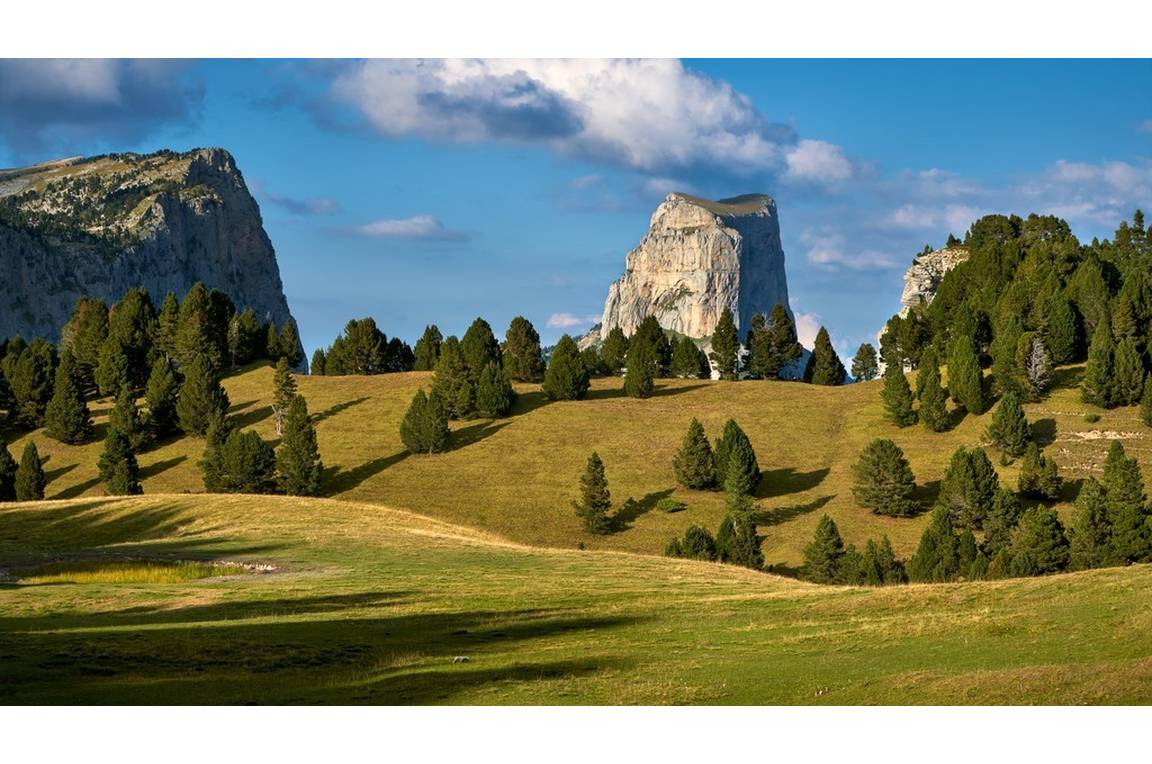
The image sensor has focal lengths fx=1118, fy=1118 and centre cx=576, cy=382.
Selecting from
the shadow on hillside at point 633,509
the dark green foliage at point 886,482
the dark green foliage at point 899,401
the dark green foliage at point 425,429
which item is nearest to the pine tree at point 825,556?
the dark green foliage at point 886,482

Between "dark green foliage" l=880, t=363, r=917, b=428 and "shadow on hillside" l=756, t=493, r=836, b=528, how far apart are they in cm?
2219

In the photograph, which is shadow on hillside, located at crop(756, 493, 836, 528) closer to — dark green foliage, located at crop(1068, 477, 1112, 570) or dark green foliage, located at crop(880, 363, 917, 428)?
dark green foliage, located at crop(880, 363, 917, 428)

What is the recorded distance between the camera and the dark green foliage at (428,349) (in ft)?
541

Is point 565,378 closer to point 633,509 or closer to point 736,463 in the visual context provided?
point 633,509

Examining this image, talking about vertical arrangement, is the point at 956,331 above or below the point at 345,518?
above

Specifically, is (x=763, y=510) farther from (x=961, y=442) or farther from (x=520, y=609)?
(x=520, y=609)

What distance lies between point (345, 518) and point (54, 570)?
2179 cm

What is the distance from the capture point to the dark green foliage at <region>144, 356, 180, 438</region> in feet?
409

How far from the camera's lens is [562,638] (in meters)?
30.2

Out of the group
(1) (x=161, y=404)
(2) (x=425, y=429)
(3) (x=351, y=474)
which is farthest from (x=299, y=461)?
(1) (x=161, y=404)

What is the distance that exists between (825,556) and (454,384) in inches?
2464

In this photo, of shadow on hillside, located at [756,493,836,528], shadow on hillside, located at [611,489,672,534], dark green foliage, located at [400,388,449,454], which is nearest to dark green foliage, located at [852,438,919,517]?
shadow on hillside, located at [756,493,836,528]

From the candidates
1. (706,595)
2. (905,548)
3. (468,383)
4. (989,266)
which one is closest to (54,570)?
(706,595)

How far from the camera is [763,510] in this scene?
96.2 meters
